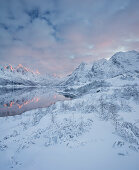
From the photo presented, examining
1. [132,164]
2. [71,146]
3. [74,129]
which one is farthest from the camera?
[74,129]

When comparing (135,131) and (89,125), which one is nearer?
(135,131)

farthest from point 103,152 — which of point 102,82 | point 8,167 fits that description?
point 102,82

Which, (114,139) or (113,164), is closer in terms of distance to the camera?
(113,164)

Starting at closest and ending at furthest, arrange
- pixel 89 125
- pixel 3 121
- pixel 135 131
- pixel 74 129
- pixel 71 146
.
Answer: pixel 71 146, pixel 135 131, pixel 74 129, pixel 89 125, pixel 3 121

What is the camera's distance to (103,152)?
15.0 ft

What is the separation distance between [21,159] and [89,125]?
17.6 ft

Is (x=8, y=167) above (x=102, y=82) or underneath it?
underneath

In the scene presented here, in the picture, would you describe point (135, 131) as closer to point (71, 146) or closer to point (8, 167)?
point (71, 146)

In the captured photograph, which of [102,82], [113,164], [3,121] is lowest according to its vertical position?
[3,121]

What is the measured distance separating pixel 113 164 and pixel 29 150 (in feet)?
15.6

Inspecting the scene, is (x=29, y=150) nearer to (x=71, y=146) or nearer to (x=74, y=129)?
(x=71, y=146)

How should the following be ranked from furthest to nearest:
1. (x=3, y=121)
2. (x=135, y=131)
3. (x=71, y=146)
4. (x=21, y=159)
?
(x=3, y=121), (x=135, y=131), (x=71, y=146), (x=21, y=159)

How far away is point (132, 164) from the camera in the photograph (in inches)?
146

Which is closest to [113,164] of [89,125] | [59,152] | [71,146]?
[71,146]
